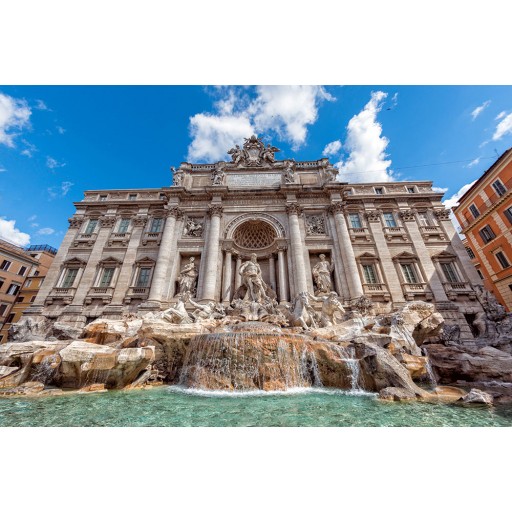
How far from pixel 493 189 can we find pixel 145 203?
28.7 meters

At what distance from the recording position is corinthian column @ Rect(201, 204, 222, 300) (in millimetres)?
15109

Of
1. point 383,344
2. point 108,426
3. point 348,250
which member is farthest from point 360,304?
point 108,426

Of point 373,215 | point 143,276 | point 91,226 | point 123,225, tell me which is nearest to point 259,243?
point 143,276

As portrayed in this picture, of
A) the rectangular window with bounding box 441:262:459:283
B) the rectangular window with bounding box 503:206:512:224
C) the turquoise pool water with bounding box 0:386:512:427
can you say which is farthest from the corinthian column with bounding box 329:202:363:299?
the rectangular window with bounding box 503:206:512:224

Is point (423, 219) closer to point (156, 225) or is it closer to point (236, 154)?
point (236, 154)

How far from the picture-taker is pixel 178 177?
1972cm

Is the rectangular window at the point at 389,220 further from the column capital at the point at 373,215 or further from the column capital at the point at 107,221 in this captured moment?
the column capital at the point at 107,221

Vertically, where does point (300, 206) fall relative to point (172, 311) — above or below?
above

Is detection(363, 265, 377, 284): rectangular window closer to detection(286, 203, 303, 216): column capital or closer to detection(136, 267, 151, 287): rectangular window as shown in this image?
detection(286, 203, 303, 216): column capital

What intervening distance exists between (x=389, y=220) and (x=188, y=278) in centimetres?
1618

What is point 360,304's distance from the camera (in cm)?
1384

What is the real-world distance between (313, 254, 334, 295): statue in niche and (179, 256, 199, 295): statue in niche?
830cm

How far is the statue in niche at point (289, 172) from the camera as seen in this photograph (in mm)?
19234

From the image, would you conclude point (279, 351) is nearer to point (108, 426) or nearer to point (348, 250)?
point (108, 426)
